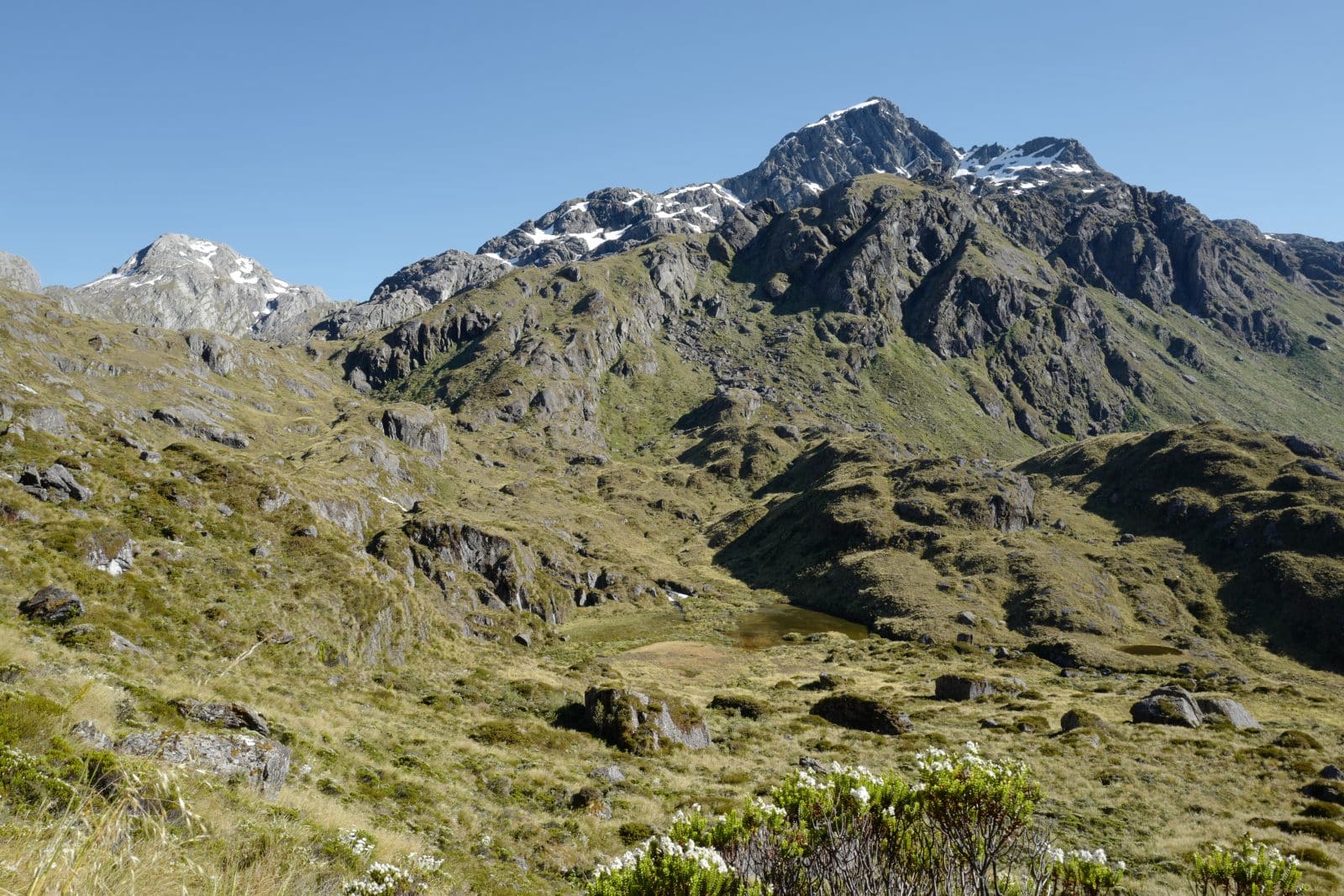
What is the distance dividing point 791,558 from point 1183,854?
111 meters

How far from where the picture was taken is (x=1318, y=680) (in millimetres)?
79750

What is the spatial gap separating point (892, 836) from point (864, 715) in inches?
1578

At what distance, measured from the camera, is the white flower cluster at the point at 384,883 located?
10430 mm

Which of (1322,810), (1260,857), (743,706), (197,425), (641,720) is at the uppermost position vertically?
(197,425)

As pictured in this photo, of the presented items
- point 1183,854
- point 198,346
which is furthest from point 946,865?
point 198,346

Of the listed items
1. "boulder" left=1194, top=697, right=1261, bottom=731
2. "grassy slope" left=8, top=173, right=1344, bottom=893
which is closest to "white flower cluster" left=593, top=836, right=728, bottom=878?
"grassy slope" left=8, top=173, right=1344, bottom=893

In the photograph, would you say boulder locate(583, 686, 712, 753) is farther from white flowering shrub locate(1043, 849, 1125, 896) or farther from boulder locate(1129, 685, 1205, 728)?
boulder locate(1129, 685, 1205, 728)

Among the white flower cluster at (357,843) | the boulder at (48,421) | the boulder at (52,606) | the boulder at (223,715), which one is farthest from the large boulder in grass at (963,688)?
the boulder at (48,421)

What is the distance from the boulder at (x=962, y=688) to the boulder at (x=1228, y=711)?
15.5 metres

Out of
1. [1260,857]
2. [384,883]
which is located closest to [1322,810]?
[1260,857]

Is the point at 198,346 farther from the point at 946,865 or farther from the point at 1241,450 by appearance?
the point at 1241,450

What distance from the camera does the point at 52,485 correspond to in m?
36.0

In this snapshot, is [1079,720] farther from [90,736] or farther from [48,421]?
[48,421]

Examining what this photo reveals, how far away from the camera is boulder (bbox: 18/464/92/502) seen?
34.8 m
